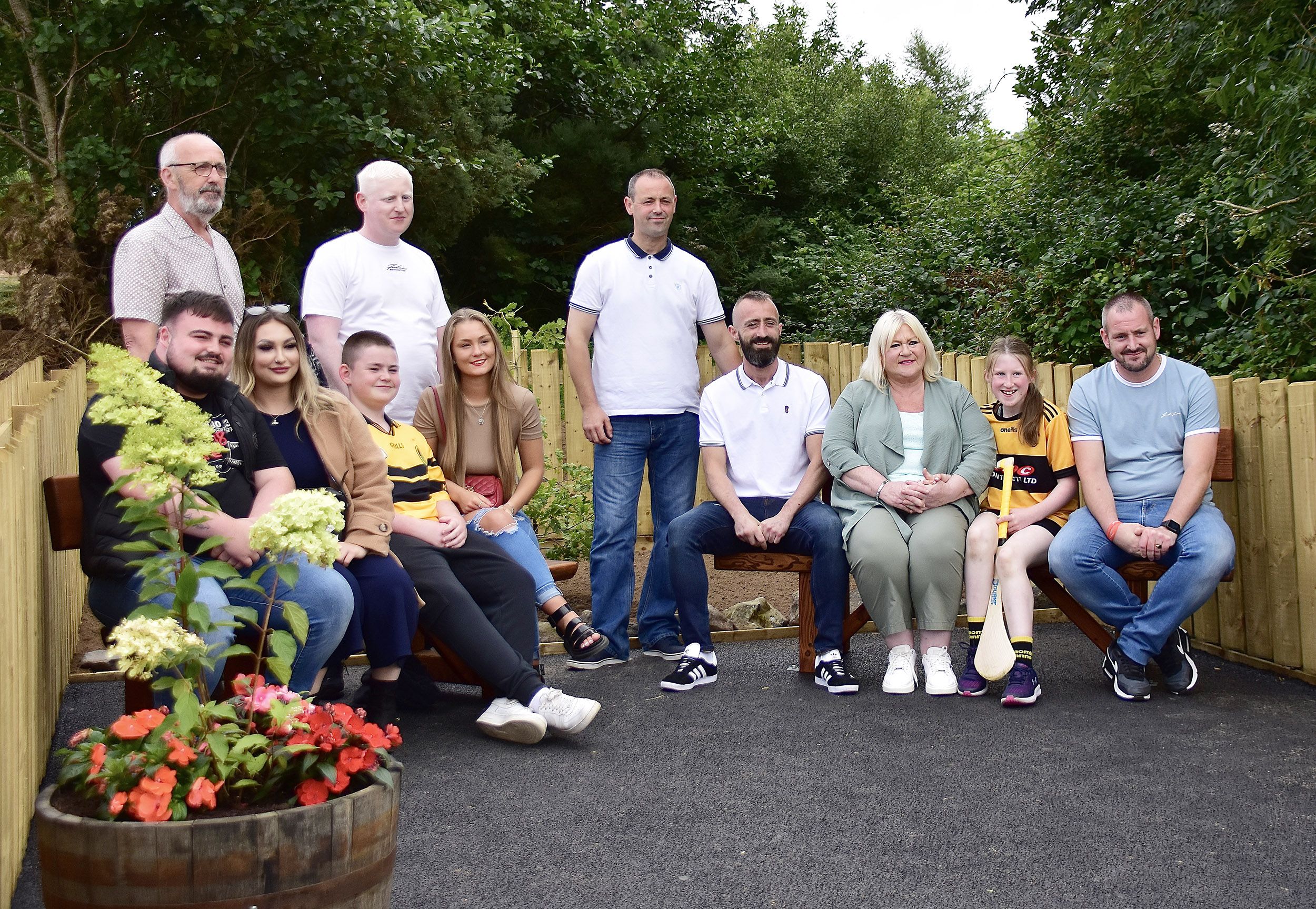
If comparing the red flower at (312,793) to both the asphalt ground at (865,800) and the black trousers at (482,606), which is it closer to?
the asphalt ground at (865,800)

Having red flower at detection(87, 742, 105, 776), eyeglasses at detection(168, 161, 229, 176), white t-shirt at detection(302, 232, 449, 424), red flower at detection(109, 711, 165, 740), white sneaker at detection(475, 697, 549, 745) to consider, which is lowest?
white sneaker at detection(475, 697, 549, 745)

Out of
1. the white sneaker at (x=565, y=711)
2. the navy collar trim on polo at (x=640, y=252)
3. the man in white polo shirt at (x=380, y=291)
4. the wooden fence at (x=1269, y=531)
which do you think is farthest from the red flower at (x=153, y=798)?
the wooden fence at (x=1269, y=531)

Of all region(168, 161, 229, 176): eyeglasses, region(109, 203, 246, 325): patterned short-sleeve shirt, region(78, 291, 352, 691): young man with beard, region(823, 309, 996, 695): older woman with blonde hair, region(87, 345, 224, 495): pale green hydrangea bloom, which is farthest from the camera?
region(823, 309, 996, 695): older woman with blonde hair

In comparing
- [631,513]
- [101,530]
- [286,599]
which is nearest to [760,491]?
[631,513]

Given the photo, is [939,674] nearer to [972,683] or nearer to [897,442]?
[972,683]

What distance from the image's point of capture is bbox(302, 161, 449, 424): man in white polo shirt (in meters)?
4.86

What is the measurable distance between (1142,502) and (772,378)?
1.62 m

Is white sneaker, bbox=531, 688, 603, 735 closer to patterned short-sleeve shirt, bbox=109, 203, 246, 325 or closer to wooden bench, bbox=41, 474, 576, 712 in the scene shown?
wooden bench, bbox=41, 474, 576, 712

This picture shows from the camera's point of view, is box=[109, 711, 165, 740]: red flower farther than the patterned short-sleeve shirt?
No

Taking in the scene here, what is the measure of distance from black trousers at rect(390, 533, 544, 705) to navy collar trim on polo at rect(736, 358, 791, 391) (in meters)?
1.40

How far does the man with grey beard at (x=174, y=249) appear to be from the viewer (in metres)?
4.32

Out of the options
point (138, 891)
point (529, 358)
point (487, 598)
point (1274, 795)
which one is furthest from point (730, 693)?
point (529, 358)

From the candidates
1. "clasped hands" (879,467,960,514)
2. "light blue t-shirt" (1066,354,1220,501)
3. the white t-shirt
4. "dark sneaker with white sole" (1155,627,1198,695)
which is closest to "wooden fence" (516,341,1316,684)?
"light blue t-shirt" (1066,354,1220,501)

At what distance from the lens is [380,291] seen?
495 centimetres
